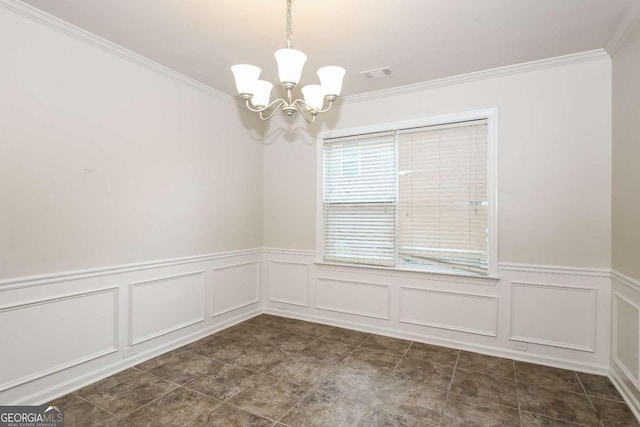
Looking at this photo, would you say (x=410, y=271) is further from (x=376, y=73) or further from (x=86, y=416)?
(x=86, y=416)

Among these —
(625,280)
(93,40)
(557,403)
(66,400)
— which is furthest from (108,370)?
(625,280)

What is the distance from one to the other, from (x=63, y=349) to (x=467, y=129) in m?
3.93

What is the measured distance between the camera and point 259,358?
3021mm

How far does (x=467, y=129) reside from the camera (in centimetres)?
323

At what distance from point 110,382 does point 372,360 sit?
2.18m

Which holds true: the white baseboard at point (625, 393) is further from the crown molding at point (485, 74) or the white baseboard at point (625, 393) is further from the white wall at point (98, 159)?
the white wall at point (98, 159)

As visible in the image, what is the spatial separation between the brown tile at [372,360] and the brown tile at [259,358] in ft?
2.09

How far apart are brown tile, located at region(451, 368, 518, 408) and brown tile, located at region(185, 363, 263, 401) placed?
1.61 meters

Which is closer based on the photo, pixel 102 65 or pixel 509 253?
pixel 102 65

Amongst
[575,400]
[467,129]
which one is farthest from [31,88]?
[575,400]

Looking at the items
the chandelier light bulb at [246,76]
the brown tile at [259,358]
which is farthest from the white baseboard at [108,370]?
the chandelier light bulb at [246,76]

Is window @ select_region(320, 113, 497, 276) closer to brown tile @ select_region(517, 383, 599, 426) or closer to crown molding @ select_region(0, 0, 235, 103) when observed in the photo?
brown tile @ select_region(517, 383, 599, 426)

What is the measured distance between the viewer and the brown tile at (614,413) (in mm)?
2117

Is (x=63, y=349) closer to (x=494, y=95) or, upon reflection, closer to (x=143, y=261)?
(x=143, y=261)
